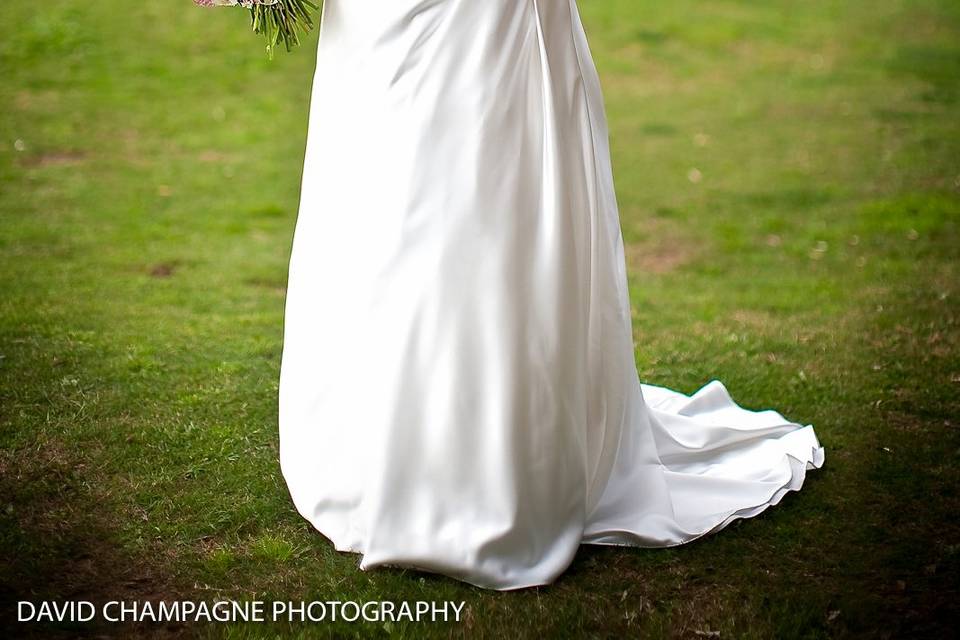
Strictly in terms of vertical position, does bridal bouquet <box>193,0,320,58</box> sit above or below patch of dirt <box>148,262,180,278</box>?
above

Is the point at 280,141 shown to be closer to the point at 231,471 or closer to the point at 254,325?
the point at 254,325

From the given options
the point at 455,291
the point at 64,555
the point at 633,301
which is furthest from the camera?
the point at 633,301

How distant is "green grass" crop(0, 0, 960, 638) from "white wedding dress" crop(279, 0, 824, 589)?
0.24m

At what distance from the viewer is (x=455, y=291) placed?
3695 mm

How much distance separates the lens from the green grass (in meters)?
3.85

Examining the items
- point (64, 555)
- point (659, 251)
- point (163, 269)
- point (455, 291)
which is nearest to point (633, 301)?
point (659, 251)

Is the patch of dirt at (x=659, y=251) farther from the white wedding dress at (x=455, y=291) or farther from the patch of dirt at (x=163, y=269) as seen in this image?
the white wedding dress at (x=455, y=291)

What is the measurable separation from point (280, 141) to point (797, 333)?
20.7ft

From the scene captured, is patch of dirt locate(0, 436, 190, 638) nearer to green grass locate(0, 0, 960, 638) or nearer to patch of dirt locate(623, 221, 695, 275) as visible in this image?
green grass locate(0, 0, 960, 638)

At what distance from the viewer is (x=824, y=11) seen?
54.3 feet

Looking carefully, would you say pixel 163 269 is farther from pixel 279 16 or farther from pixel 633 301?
pixel 279 16

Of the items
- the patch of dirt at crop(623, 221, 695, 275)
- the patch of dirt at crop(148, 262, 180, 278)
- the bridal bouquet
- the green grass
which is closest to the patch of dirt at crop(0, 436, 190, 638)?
the green grass

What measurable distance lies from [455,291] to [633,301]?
384 cm

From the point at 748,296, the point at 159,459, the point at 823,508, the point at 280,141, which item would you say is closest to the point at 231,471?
the point at 159,459
